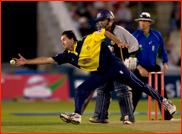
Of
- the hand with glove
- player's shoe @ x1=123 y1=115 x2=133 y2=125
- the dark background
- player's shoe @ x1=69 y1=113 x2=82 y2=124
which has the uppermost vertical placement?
the dark background

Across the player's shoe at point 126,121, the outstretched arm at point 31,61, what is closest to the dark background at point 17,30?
the outstretched arm at point 31,61

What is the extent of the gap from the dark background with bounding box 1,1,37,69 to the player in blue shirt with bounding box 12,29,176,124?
13.3 m

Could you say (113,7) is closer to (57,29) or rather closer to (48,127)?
(57,29)

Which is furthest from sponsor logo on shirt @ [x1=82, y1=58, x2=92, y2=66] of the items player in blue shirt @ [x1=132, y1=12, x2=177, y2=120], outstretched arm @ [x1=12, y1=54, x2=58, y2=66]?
player in blue shirt @ [x1=132, y1=12, x2=177, y2=120]

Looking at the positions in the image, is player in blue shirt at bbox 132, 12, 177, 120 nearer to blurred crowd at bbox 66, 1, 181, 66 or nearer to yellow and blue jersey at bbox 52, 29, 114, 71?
yellow and blue jersey at bbox 52, 29, 114, 71

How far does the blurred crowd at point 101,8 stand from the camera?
17.9m

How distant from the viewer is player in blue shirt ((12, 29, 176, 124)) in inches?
275

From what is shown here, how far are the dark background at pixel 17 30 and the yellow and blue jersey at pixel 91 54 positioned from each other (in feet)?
43.9

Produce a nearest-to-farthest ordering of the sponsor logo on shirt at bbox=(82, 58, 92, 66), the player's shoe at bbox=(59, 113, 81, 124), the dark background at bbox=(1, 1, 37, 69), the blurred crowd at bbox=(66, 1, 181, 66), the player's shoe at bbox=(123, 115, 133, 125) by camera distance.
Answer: the player's shoe at bbox=(59, 113, 81, 124)
the sponsor logo on shirt at bbox=(82, 58, 92, 66)
the player's shoe at bbox=(123, 115, 133, 125)
the blurred crowd at bbox=(66, 1, 181, 66)
the dark background at bbox=(1, 1, 37, 69)

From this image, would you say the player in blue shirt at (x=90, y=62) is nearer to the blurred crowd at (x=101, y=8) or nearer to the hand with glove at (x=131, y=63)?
the hand with glove at (x=131, y=63)

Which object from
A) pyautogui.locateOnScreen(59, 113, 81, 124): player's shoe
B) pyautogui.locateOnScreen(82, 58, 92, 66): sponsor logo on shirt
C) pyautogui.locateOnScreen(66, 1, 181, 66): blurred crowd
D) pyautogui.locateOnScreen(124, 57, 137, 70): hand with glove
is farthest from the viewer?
pyautogui.locateOnScreen(66, 1, 181, 66): blurred crowd

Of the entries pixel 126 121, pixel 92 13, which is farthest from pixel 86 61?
pixel 92 13

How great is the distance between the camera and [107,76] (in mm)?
7160

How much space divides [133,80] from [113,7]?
11.7 metres
